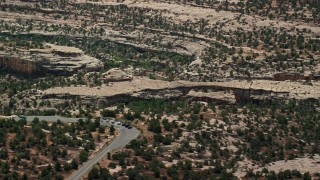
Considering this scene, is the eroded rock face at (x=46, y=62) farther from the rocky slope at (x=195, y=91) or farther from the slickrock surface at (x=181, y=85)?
the rocky slope at (x=195, y=91)

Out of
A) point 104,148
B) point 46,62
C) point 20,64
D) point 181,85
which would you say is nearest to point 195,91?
point 181,85

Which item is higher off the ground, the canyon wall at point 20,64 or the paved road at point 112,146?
the paved road at point 112,146

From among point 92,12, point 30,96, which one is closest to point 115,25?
point 92,12

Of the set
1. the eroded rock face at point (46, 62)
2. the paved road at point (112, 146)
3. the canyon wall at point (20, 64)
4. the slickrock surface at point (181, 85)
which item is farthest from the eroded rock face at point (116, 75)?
the paved road at point (112, 146)

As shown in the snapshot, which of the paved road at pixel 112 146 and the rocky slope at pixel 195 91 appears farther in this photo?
the rocky slope at pixel 195 91

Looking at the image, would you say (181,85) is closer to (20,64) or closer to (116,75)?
(116,75)

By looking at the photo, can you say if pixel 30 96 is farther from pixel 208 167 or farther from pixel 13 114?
pixel 208 167

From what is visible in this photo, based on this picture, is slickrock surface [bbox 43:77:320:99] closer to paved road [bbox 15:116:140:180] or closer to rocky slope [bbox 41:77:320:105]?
rocky slope [bbox 41:77:320:105]
